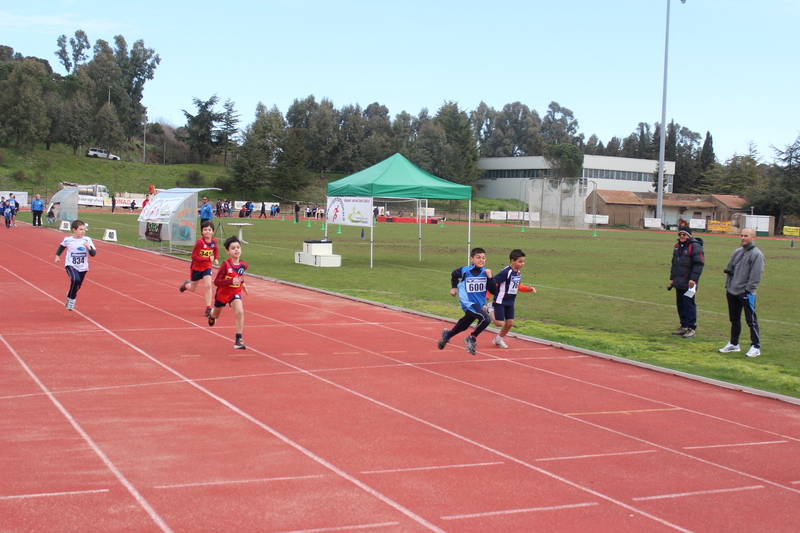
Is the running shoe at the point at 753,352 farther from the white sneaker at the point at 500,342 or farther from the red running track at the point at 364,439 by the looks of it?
the white sneaker at the point at 500,342

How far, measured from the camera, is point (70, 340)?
10188 mm

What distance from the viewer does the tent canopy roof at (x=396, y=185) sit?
2203 cm

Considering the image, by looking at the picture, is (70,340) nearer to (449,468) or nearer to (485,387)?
(485,387)

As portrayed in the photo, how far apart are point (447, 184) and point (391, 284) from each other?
5.52 m

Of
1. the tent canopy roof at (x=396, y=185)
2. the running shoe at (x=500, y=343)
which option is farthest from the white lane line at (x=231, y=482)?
the tent canopy roof at (x=396, y=185)

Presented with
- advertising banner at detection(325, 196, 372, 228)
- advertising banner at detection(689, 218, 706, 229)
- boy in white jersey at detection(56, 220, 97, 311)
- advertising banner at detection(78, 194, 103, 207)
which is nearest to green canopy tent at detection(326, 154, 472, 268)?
advertising banner at detection(325, 196, 372, 228)

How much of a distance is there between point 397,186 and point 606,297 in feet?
25.9

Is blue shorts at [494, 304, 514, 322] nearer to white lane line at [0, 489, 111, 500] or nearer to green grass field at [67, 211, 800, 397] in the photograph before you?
green grass field at [67, 211, 800, 397]

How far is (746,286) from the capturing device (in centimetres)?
1041

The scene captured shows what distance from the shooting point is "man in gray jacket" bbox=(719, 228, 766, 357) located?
10.4 m

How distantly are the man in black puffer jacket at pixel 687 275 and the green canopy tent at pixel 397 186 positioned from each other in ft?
31.7

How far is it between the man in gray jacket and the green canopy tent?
36.9ft

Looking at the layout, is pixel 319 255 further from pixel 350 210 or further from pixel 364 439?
pixel 364 439

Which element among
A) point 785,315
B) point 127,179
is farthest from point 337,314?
point 127,179
